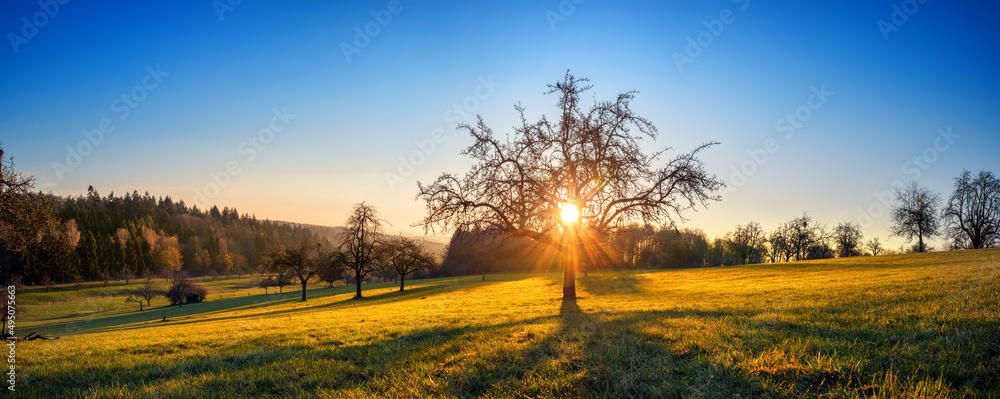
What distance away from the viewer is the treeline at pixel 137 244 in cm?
8144

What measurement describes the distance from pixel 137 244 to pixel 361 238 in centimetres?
11164

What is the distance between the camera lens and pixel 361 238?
42.1 meters

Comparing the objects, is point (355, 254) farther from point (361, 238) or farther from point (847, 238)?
point (847, 238)

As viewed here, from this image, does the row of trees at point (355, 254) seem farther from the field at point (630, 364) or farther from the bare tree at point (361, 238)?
the field at point (630, 364)

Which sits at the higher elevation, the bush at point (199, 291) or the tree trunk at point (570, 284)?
the tree trunk at point (570, 284)

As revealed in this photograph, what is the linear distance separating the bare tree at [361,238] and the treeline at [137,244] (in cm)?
1087

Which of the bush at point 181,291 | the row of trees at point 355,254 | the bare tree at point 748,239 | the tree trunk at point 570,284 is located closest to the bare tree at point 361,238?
the row of trees at point 355,254

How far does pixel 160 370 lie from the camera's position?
219 inches

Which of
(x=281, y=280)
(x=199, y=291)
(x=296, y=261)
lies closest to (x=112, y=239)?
(x=199, y=291)

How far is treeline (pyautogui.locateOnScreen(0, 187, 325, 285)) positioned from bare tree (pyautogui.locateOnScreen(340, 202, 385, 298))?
10.9 meters

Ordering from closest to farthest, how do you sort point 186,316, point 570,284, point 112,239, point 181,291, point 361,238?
point 570,284
point 186,316
point 361,238
point 181,291
point 112,239

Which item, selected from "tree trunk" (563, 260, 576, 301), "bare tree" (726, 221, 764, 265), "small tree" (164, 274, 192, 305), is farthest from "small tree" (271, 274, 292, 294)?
"bare tree" (726, 221, 764, 265)

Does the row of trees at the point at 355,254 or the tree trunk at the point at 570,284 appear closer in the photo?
the tree trunk at the point at 570,284

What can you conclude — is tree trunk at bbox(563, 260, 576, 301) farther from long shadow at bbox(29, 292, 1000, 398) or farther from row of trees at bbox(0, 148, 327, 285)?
row of trees at bbox(0, 148, 327, 285)
